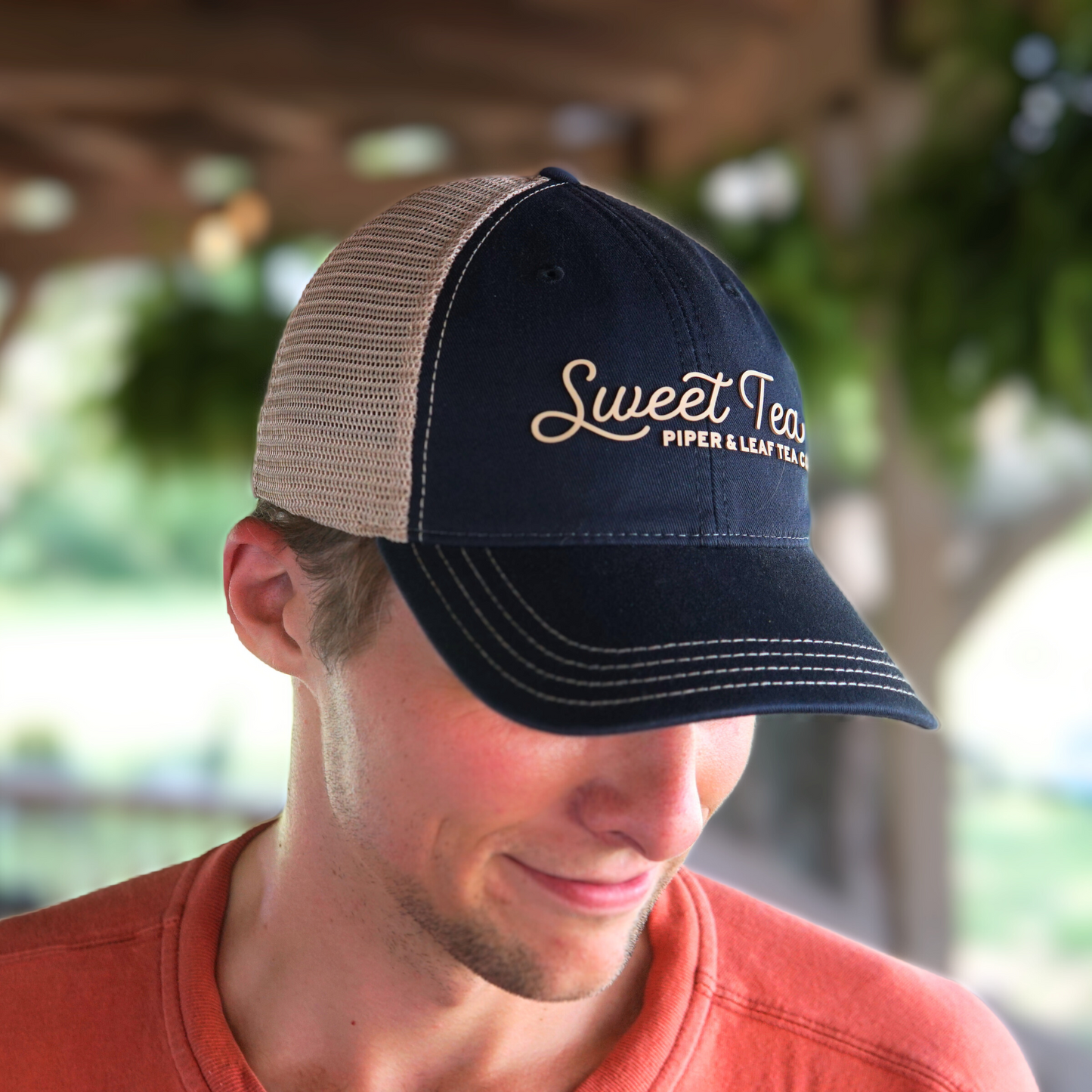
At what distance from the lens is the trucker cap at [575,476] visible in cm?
74

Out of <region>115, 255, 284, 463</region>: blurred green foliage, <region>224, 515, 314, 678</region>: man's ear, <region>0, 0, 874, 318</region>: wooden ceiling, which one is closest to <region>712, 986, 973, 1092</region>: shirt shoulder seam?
<region>224, 515, 314, 678</region>: man's ear

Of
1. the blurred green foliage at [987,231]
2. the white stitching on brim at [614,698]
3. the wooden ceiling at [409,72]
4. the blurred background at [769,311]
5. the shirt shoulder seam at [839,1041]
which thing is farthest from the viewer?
the wooden ceiling at [409,72]

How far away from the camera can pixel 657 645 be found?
0.74 meters

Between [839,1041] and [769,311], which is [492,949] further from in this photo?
[769,311]

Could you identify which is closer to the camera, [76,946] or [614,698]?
[614,698]

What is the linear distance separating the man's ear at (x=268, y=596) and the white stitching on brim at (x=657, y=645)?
20cm

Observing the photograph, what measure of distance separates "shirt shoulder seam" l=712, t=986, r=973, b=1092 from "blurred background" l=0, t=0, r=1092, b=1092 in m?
1.25

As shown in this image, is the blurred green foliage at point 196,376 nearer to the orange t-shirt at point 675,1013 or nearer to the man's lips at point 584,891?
the orange t-shirt at point 675,1013

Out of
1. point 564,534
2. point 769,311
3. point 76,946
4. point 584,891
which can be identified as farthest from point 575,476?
point 769,311

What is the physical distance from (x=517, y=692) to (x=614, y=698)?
2.2 inches

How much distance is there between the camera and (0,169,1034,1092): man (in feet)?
2.52

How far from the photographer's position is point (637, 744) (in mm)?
771

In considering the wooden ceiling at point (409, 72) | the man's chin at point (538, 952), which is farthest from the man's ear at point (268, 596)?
the wooden ceiling at point (409, 72)

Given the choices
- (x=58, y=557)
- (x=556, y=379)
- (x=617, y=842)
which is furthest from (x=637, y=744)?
(x=58, y=557)
